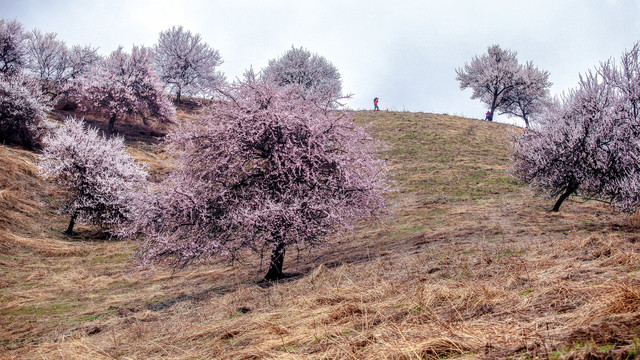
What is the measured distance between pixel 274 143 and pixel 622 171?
9.49m

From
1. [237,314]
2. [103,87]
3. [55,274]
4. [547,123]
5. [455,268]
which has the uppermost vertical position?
[103,87]

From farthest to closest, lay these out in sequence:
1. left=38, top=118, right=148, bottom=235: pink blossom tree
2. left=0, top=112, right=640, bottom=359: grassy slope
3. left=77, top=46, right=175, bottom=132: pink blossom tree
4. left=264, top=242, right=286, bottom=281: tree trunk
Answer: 1. left=77, top=46, right=175, bottom=132: pink blossom tree
2. left=38, top=118, right=148, bottom=235: pink blossom tree
3. left=264, top=242, right=286, bottom=281: tree trunk
4. left=0, top=112, right=640, bottom=359: grassy slope

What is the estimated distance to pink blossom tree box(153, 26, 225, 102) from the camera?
43531 millimetres

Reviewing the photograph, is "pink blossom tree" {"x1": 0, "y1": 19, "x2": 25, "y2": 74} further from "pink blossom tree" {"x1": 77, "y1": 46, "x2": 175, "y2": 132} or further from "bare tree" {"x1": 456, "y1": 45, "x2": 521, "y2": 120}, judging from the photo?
"bare tree" {"x1": 456, "y1": 45, "x2": 521, "y2": 120}

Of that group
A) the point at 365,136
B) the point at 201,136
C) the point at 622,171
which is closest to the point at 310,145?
the point at 365,136

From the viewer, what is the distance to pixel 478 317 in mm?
3941

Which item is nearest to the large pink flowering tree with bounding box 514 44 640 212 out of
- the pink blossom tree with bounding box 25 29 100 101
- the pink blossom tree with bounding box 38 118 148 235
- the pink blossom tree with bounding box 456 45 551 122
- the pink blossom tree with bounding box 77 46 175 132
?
the pink blossom tree with bounding box 38 118 148 235

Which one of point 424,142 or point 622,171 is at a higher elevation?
point 424,142

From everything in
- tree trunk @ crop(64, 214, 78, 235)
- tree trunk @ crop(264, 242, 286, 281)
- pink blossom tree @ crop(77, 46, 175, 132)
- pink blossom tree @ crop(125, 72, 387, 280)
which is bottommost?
tree trunk @ crop(64, 214, 78, 235)

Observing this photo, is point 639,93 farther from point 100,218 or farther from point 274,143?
point 100,218

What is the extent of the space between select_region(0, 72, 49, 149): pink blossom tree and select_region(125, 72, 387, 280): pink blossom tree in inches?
795

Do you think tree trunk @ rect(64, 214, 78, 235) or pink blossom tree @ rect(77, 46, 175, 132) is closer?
tree trunk @ rect(64, 214, 78, 235)

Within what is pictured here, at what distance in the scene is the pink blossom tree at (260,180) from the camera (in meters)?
8.17

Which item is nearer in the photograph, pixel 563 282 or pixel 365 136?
pixel 563 282
